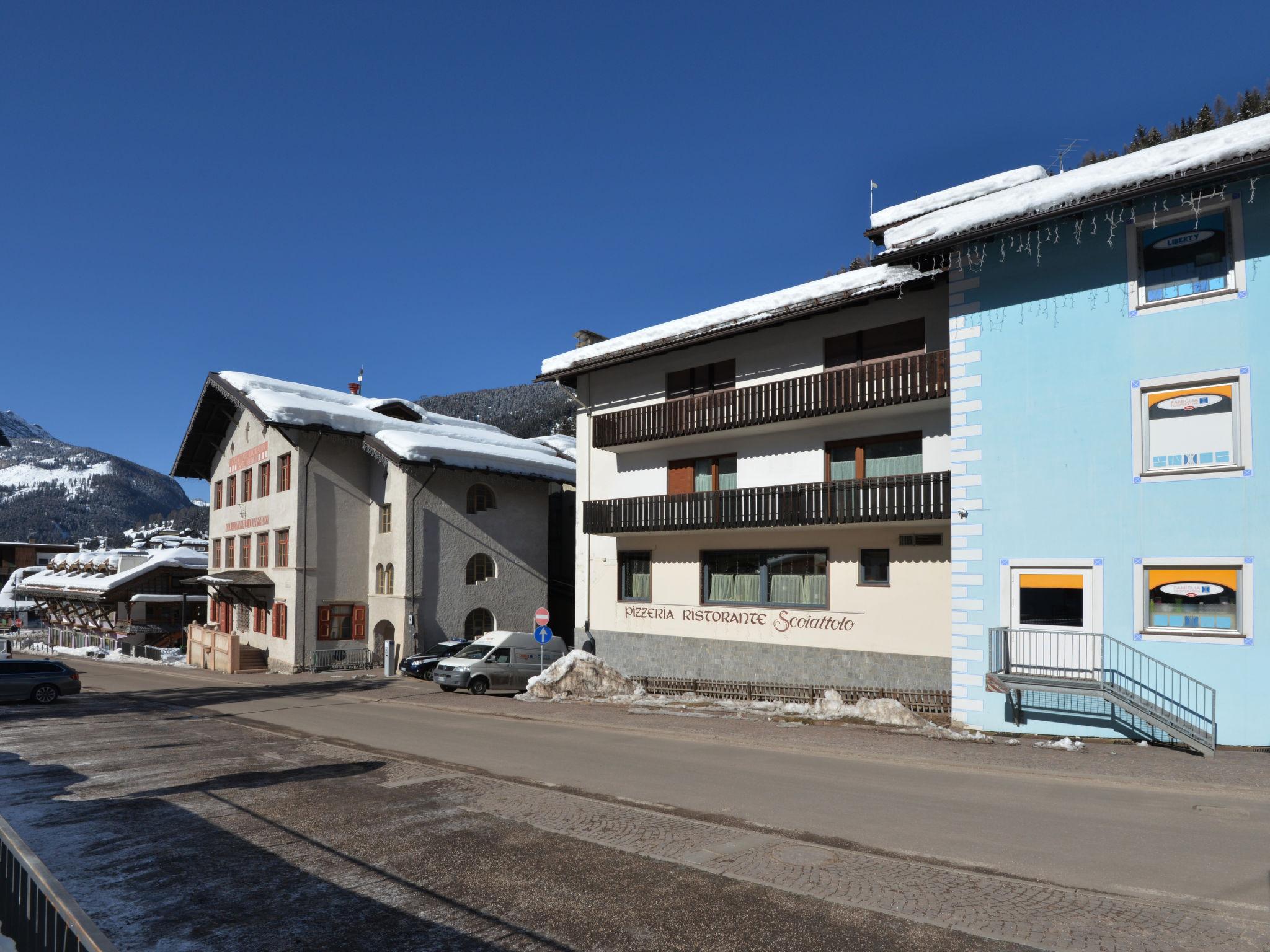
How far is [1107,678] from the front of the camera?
16.2 meters

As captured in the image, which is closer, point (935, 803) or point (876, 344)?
point (935, 803)

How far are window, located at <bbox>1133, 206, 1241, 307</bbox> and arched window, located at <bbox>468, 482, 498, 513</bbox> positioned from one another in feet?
85.8

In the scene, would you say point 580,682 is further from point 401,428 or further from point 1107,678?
point 401,428

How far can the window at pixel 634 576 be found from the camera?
2809 centimetres

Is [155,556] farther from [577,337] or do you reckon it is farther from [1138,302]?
[1138,302]

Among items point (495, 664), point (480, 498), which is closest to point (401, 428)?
point (480, 498)

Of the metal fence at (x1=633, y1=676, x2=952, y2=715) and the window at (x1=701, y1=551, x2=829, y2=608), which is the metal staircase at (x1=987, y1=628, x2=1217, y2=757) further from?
the window at (x1=701, y1=551, x2=829, y2=608)

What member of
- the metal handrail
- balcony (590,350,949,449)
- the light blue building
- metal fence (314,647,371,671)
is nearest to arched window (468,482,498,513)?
metal fence (314,647,371,671)

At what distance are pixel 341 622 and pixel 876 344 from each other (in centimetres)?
2478

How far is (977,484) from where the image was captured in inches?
717

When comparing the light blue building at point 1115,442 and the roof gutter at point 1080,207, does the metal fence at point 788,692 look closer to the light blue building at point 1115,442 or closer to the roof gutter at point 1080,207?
the light blue building at point 1115,442

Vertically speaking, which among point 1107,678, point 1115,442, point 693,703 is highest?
point 1115,442

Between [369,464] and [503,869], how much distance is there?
30880 mm

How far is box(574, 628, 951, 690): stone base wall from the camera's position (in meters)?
21.5
